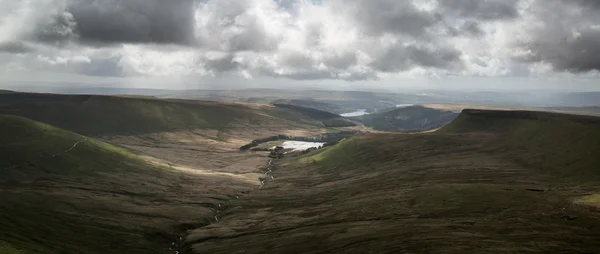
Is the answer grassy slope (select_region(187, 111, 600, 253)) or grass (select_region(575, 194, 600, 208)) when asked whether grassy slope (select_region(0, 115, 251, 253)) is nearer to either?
grassy slope (select_region(187, 111, 600, 253))

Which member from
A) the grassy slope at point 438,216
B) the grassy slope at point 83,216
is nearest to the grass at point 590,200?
the grassy slope at point 438,216

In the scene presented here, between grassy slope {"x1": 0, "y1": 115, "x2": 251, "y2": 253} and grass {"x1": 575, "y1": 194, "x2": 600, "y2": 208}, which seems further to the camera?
grassy slope {"x1": 0, "y1": 115, "x2": 251, "y2": 253}

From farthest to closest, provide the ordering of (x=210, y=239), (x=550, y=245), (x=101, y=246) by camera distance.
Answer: (x=210, y=239) < (x=101, y=246) < (x=550, y=245)

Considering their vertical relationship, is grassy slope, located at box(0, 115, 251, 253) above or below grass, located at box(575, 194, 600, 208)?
below

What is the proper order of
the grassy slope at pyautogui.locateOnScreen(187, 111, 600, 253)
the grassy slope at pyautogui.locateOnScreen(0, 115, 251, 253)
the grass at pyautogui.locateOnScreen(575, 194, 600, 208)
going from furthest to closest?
the grassy slope at pyautogui.locateOnScreen(0, 115, 251, 253), the grass at pyautogui.locateOnScreen(575, 194, 600, 208), the grassy slope at pyautogui.locateOnScreen(187, 111, 600, 253)

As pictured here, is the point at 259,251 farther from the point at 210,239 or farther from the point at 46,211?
the point at 46,211

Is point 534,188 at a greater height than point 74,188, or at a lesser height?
greater

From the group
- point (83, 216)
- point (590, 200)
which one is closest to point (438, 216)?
point (590, 200)

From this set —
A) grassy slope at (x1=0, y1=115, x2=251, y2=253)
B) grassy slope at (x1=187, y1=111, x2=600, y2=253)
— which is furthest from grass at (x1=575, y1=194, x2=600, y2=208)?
grassy slope at (x1=0, y1=115, x2=251, y2=253)

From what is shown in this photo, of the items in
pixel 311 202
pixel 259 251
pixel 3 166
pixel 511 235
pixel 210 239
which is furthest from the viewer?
pixel 3 166

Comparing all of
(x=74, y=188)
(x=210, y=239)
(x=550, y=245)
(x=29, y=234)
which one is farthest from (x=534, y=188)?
(x=74, y=188)

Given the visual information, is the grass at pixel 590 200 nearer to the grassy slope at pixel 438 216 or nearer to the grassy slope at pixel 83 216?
the grassy slope at pixel 438 216
